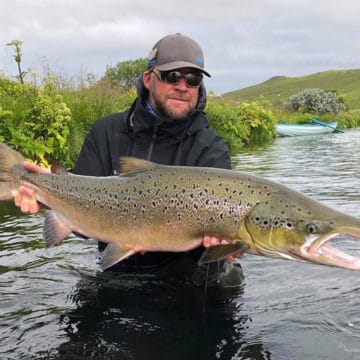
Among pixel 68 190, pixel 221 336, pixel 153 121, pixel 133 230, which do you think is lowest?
pixel 221 336

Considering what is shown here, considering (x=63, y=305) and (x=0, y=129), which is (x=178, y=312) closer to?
(x=63, y=305)

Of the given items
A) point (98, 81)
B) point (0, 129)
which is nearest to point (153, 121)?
point (0, 129)

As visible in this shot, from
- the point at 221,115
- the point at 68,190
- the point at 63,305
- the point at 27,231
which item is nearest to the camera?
the point at 68,190

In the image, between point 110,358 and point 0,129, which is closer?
point 110,358

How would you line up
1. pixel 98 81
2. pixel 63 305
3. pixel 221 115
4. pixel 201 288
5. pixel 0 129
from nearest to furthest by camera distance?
pixel 63 305 < pixel 201 288 < pixel 0 129 < pixel 98 81 < pixel 221 115

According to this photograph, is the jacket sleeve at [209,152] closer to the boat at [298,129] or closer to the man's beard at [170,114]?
the man's beard at [170,114]

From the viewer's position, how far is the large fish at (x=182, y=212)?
3.02m

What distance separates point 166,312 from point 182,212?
953 mm

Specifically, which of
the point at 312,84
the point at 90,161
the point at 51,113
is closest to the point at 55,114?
the point at 51,113

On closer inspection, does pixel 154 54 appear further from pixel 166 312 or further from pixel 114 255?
pixel 166 312

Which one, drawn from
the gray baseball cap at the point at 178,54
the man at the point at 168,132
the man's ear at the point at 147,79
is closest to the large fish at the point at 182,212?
the man at the point at 168,132

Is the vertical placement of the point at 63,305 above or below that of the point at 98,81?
below

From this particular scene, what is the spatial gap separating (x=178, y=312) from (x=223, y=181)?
3.74 ft

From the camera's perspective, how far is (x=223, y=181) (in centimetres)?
330
